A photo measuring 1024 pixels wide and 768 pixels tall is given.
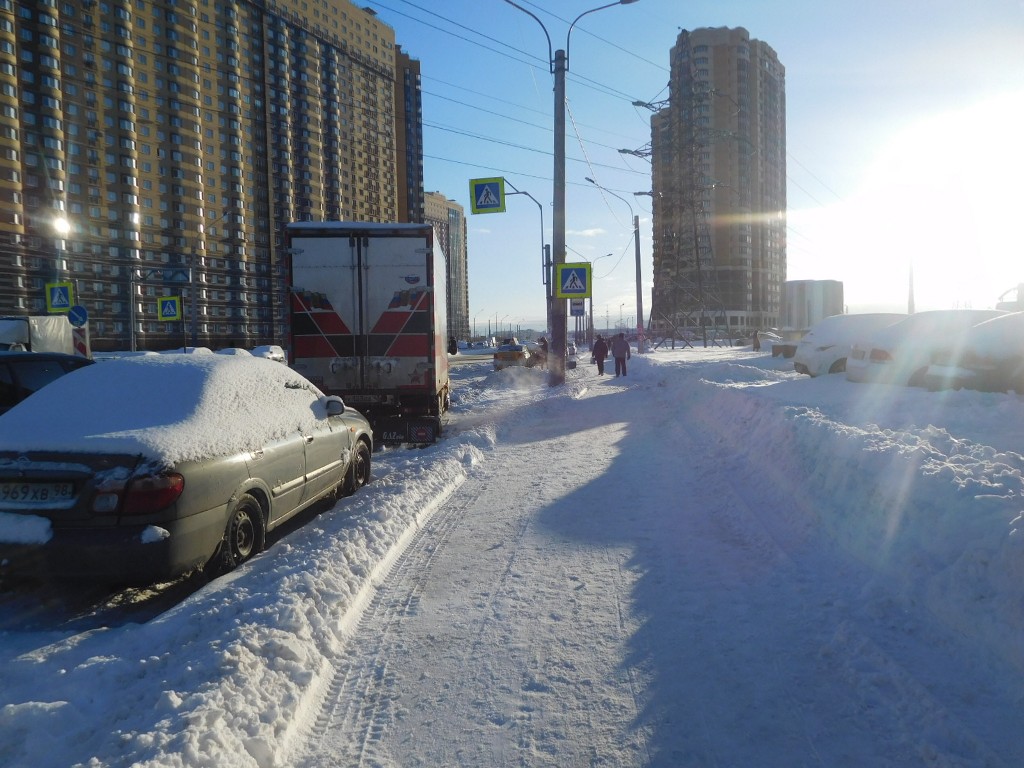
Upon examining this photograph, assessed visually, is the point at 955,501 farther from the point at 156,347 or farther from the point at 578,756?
the point at 156,347

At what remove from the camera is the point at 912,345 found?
12219 mm

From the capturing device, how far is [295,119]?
74.2 metres

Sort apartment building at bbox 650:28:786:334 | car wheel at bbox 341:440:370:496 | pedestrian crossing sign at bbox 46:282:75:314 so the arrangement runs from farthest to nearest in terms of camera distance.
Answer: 1. apartment building at bbox 650:28:786:334
2. pedestrian crossing sign at bbox 46:282:75:314
3. car wheel at bbox 341:440:370:496

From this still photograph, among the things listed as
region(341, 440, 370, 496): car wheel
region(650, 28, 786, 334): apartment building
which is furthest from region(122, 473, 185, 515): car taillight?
region(650, 28, 786, 334): apartment building

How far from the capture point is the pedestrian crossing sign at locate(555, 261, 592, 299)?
1870 cm

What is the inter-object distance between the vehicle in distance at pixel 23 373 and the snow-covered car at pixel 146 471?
12.8 feet

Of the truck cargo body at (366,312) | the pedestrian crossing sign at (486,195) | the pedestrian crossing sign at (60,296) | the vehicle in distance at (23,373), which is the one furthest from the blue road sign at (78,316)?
the truck cargo body at (366,312)

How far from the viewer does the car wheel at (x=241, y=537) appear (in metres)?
4.78

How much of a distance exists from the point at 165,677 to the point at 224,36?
3012 inches

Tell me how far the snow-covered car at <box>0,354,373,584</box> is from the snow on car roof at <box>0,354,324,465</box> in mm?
11

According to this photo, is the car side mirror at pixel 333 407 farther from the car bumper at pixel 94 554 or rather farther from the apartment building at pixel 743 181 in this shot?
the apartment building at pixel 743 181

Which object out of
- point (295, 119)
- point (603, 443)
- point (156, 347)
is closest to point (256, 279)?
point (156, 347)

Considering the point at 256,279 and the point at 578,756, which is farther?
the point at 256,279

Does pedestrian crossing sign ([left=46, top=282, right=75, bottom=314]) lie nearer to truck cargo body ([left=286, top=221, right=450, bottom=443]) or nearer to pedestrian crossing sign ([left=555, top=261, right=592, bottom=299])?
pedestrian crossing sign ([left=555, top=261, right=592, bottom=299])
